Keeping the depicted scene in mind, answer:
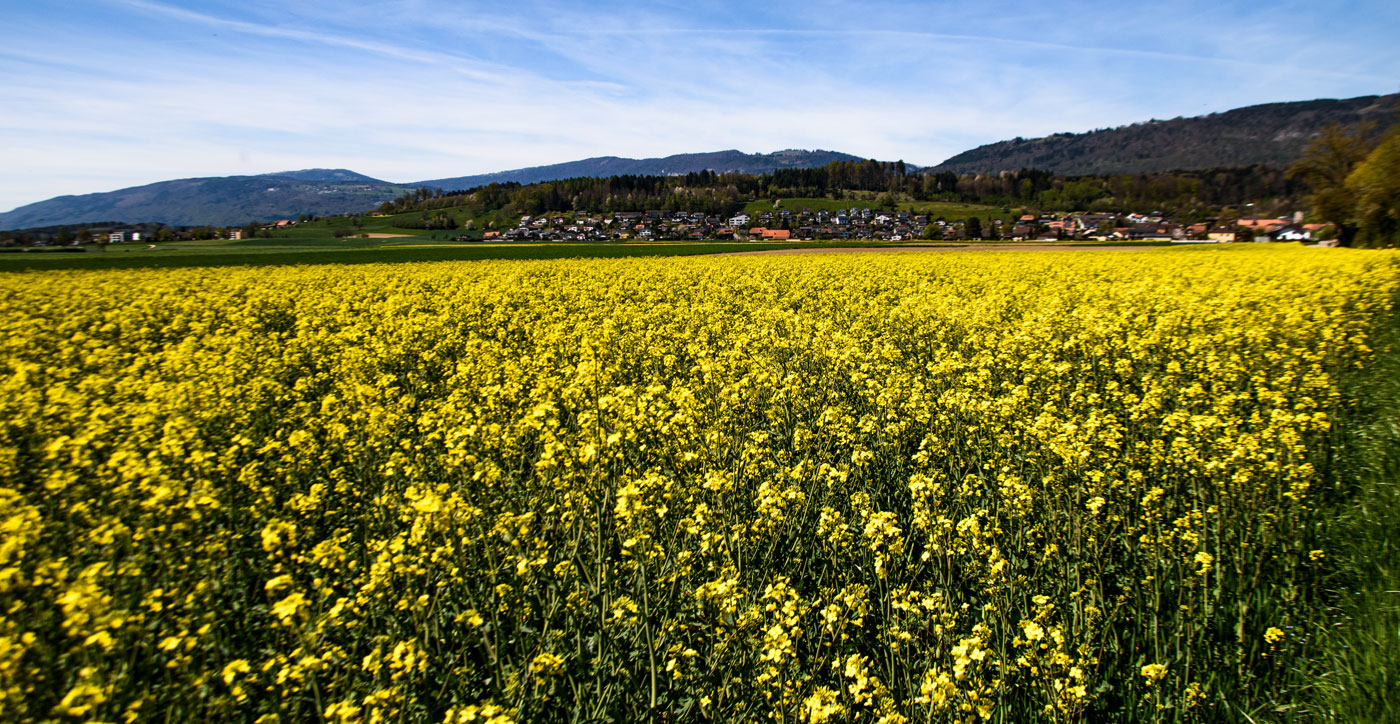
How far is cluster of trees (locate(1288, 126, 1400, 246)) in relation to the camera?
4772 centimetres

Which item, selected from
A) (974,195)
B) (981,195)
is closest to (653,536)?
(981,195)

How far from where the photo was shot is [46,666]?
113 inches

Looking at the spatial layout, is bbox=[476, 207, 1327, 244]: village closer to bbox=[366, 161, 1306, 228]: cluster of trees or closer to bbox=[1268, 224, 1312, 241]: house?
bbox=[1268, 224, 1312, 241]: house

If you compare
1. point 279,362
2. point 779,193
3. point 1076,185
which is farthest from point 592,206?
point 279,362

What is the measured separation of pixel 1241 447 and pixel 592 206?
169 metres

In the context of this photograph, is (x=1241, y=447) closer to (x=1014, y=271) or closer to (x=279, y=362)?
(x=279, y=362)

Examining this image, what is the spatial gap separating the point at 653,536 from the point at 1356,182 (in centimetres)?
7213

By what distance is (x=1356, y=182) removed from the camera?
49.3 metres

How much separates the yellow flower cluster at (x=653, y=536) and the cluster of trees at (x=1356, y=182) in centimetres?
5626

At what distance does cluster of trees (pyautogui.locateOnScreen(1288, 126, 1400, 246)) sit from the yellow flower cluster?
185ft

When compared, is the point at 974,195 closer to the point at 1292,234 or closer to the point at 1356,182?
the point at 1292,234

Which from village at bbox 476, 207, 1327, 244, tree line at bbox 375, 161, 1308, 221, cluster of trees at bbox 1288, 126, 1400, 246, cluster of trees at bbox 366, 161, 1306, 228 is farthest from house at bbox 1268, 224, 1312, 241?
tree line at bbox 375, 161, 1308, 221

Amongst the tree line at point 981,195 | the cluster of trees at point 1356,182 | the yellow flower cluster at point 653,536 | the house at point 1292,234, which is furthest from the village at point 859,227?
the yellow flower cluster at point 653,536

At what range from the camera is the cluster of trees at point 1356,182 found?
47.7m
